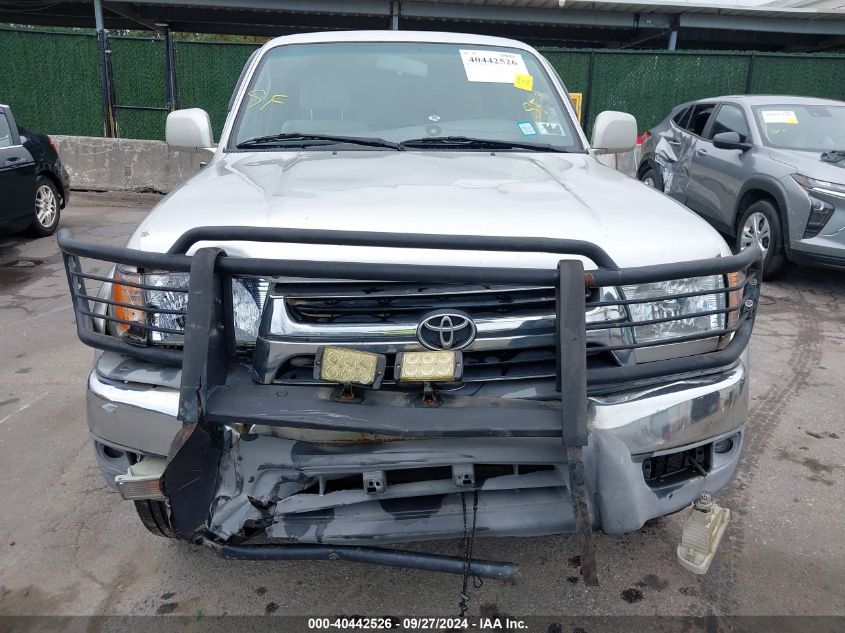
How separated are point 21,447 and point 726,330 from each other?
128 inches

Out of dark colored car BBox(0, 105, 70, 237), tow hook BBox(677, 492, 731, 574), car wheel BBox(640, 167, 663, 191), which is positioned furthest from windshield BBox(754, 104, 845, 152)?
dark colored car BBox(0, 105, 70, 237)

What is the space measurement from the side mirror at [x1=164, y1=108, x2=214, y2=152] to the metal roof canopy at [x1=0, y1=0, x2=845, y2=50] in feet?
35.2

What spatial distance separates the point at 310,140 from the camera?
310 cm

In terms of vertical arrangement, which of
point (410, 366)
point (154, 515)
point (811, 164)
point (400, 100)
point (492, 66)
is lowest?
point (154, 515)

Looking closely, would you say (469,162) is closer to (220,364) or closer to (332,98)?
(332,98)

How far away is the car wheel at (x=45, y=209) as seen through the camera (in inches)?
314

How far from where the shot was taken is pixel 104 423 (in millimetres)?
2068

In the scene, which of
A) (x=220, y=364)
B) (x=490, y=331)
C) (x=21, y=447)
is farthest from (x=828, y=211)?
(x=21, y=447)

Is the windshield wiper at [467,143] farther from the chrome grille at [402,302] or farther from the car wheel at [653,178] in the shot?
the car wheel at [653,178]

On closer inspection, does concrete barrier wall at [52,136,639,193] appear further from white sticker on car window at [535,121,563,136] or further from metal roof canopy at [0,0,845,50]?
white sticker on car window at [535,121,563,136]

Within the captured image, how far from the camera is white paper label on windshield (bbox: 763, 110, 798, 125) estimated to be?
6.89 metres

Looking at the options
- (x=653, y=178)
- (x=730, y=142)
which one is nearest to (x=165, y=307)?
(x=730, y=142)

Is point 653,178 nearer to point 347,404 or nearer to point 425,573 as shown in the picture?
point 425,573

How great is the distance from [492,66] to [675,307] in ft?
6.05
